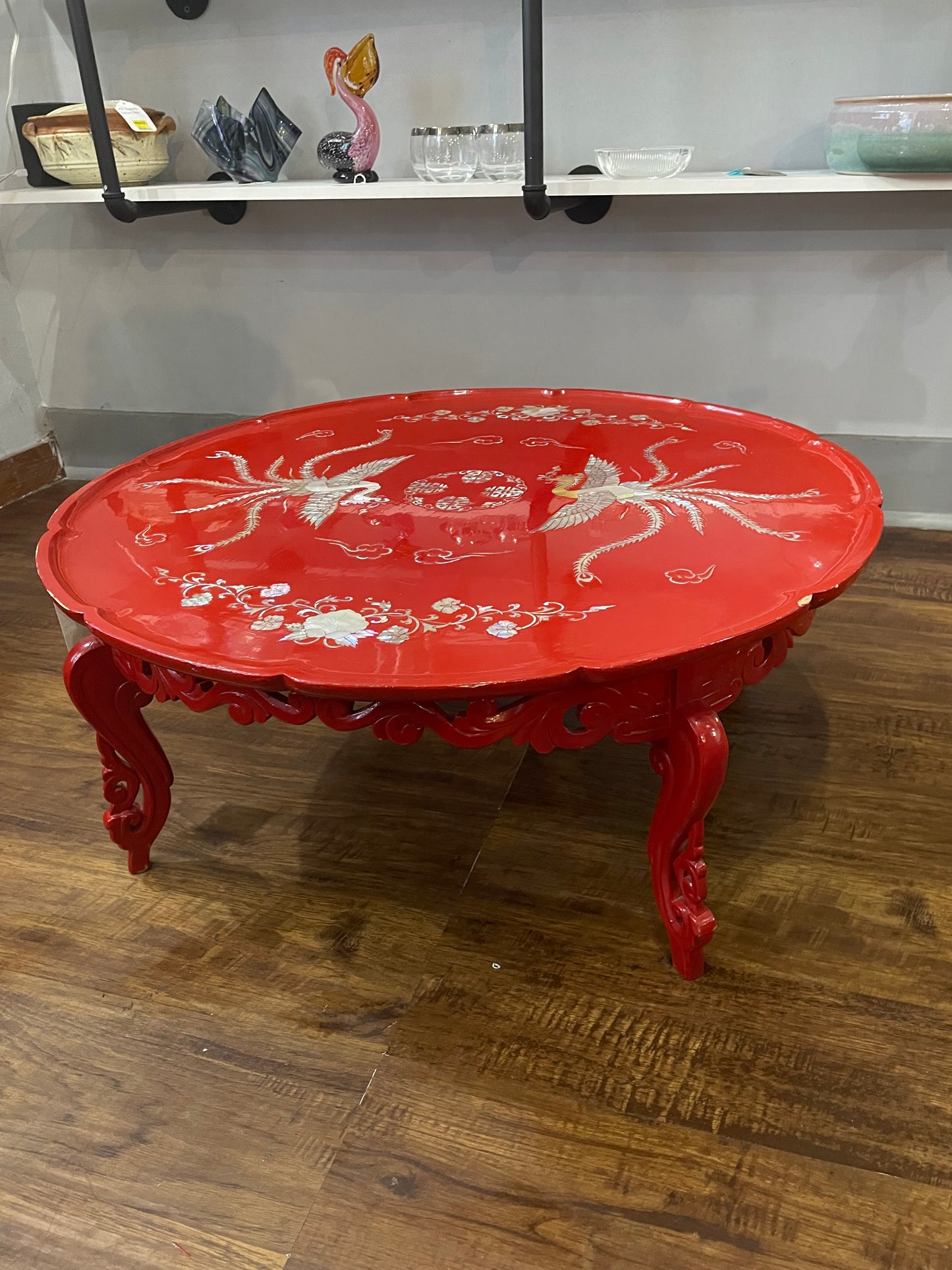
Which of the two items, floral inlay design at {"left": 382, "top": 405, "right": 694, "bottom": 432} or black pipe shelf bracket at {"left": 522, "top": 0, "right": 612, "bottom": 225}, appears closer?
floral inlay design at {"left": 382, "top": 405, "right": 694, "bottom": 432}

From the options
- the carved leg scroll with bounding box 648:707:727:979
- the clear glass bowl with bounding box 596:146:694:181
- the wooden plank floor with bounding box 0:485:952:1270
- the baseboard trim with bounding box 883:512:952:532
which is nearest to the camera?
the wooden plank floor with bounding box 0:485:952:1270

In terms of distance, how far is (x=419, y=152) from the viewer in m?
1.91

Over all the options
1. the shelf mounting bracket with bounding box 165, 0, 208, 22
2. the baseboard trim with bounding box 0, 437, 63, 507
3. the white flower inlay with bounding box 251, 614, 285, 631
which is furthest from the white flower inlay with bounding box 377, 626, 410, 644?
the baseboard trim with bounding box 0, 437, 63, 507

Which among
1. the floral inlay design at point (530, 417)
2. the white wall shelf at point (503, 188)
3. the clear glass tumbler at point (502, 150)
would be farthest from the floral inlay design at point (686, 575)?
the clear glass tumbler at point (502, 150)

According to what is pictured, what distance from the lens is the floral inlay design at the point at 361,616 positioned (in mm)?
964

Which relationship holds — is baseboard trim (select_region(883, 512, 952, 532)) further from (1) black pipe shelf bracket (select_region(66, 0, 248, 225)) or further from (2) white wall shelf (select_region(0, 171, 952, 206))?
(1) black pipe shelf bracket (select_region(66, 0, 248, 225))

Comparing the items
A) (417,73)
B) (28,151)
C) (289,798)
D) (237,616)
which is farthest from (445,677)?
(28,151)

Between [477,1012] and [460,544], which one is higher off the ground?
[460,544]

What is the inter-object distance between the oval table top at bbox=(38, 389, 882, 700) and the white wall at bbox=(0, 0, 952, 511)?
1.96 ft

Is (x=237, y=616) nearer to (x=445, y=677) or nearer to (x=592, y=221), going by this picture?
(x=445, y=677)

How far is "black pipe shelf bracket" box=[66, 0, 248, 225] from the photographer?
1.86 metres

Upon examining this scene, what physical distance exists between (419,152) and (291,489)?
93cm

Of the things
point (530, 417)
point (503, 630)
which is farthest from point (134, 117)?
point (503, 630)

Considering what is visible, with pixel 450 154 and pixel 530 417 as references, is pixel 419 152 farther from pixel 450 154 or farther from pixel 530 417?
pixel 530 417
